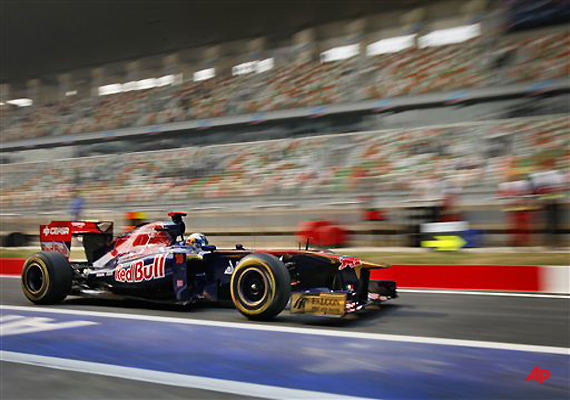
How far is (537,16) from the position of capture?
1777 centimetres

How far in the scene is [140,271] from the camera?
19.5 feet

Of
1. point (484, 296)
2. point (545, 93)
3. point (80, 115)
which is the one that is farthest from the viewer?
point (80, 115)

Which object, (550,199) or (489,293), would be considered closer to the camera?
(489,293)

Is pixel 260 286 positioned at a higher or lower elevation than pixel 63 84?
lower

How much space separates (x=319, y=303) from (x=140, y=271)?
217 centimetres

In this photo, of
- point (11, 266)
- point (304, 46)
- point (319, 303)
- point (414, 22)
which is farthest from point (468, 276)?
point (304, 46)

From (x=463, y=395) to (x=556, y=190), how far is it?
7277 millimetres

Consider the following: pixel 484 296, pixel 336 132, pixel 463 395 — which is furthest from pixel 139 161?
pixel 463 395

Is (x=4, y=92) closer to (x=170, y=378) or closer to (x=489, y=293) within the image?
(x=489, y=293)

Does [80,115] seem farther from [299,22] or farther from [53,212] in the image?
[299,22]

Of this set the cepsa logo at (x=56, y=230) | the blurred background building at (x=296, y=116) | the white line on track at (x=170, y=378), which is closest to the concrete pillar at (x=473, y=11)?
the blurred background building at (x=296, y=116)

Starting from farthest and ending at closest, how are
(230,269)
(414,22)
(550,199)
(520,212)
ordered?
(414,22) < (520,212) < (550,199) < (230,269)

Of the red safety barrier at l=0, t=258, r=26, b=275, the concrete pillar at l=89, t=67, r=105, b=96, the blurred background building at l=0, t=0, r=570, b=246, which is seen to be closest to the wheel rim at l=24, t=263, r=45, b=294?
the red safety barrier at l=0, t=258, r=26, b=275

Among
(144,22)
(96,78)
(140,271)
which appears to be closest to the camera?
(140,271)
